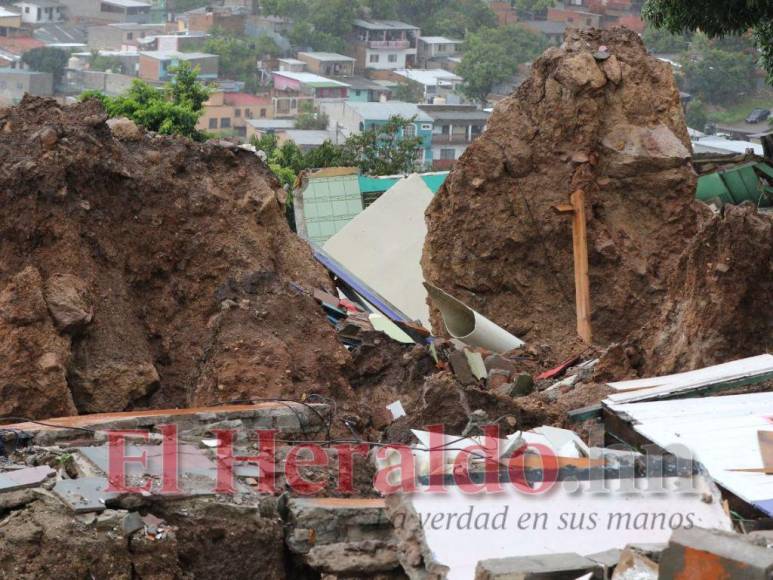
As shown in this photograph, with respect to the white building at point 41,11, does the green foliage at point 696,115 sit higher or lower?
lower

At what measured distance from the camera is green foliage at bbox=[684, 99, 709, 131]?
205 ft

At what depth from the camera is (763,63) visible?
56.8ft

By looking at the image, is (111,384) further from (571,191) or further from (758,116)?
(758,116)

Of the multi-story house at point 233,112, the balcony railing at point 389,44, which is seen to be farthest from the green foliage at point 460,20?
the multi-story house at point 233,112

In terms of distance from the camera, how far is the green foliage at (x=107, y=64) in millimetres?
72250

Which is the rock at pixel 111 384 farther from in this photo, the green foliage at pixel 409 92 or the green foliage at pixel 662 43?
the green foliage at pixel 662 43

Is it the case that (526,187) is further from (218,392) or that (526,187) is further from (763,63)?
(218,392)

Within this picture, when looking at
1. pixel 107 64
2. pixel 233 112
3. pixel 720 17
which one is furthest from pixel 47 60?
pixel 720 17

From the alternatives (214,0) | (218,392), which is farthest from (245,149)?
(214,0)

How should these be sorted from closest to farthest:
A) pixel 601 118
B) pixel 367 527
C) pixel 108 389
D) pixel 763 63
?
pixel 367 527, pixel 108 389, pixel 601 118, pixel 763 63

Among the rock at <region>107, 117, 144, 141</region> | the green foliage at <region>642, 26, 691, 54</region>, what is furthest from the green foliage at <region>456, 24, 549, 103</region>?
the rock at <region>107, 117, 144, 141</region>

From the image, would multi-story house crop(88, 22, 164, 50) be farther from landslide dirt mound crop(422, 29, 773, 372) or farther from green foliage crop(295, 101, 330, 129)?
landslide dirt mound crop(422, 29, 773, 372)

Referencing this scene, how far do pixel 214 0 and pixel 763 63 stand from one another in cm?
8445

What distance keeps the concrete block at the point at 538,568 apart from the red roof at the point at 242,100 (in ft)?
192
